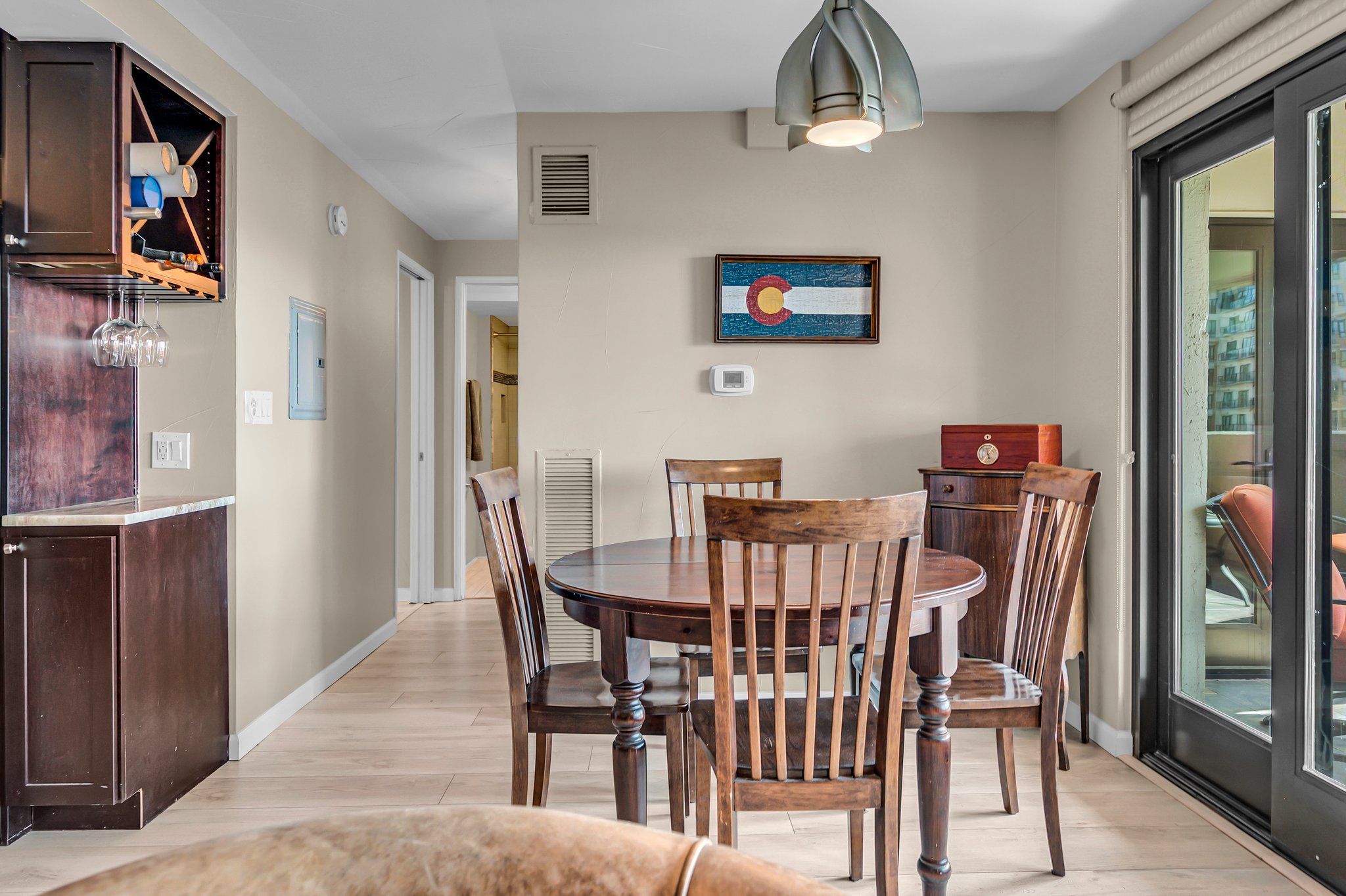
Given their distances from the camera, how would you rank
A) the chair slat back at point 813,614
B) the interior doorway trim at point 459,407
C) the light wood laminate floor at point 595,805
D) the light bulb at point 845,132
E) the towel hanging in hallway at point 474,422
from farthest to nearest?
the towel hanging in hallway at point 474,422
the interior doorway trim at point 459,407
the light wood laminate floor at point 595,805
the light bulb at point 845,132
the chair slat back at point 813,614

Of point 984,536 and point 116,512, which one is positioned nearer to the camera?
point 116,512

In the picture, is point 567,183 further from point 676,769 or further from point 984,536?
point 676,769

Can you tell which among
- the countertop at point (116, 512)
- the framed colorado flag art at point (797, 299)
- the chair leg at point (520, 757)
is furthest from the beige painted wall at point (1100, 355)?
the countertop at point (116, 512)

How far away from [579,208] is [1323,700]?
2.79 m

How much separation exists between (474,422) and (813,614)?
5.22 m

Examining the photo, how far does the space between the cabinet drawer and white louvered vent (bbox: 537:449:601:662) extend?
1.27 m

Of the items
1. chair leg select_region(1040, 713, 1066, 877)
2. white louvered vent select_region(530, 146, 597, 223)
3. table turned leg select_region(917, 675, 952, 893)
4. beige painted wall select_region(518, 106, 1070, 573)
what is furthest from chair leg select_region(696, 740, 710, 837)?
white louvered vent select_region(530, 146, 597, 223)

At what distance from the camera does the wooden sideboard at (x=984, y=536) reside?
2850 mm

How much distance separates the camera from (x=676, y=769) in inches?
79.7

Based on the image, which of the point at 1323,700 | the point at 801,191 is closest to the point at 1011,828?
the point at 1323,700

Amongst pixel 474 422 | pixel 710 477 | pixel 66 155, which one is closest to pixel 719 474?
pixel 710 477

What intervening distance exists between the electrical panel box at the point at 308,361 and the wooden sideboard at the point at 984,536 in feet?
7.94

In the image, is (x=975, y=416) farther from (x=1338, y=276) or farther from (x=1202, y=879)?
(x=1202, y=879)

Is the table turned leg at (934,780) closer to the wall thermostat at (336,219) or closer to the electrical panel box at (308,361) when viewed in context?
the electrical panel box at (308,361)
